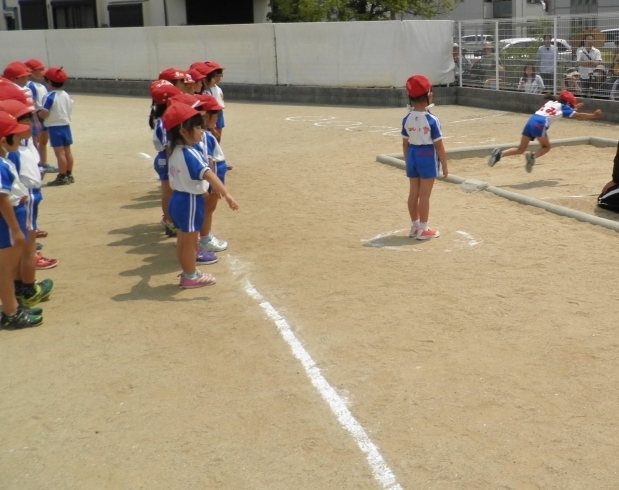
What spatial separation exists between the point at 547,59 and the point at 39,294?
51.8 feet

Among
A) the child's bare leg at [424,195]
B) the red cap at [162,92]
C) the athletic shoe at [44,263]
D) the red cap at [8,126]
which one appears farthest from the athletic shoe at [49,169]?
the red cap at [8,126]

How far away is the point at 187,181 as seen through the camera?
7379mm

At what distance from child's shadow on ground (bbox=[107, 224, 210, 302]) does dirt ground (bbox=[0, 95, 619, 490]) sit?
1.3 inches

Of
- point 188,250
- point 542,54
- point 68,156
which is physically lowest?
point 188,250

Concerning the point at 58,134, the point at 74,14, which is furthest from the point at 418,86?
the point at 74,14

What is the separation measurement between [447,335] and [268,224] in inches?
160

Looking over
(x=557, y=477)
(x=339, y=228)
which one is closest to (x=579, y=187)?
(x=339, y=228)

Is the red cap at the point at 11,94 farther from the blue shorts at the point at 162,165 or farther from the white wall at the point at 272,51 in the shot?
the white wall at the point at 272,51

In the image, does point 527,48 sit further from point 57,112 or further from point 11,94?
point 11,94

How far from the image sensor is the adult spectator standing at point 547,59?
20.0 m

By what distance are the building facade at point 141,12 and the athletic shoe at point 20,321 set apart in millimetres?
29286

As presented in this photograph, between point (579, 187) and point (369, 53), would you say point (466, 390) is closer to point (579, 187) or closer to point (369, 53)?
point (579, 187)

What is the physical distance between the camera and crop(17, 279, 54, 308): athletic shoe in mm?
7172

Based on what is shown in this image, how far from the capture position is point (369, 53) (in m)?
23.4
